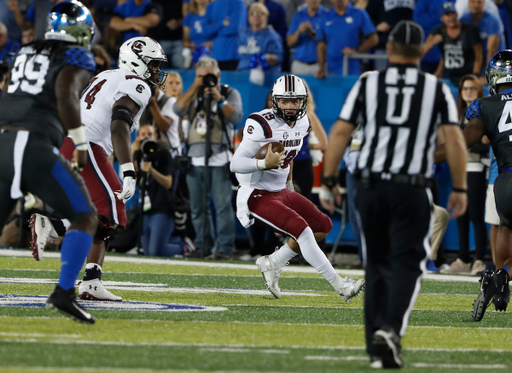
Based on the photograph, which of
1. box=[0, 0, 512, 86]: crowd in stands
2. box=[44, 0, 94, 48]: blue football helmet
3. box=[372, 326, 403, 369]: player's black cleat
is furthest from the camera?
box=[0, 0, 512, 86]: crowd in stands

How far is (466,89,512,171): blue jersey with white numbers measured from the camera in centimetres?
618

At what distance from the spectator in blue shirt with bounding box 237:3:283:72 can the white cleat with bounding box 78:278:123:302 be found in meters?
6.12

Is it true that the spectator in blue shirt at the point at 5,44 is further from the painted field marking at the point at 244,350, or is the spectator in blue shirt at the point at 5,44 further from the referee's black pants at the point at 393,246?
the referee's black pants at the point at 393,246

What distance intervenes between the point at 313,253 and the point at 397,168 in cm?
264

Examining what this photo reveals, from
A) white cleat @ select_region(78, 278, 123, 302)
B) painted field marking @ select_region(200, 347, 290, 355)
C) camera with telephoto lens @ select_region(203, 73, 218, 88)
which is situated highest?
camera with telephoto lens @ select_region(203, 73, 218, 88)

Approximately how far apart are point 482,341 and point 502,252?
1.73 meters

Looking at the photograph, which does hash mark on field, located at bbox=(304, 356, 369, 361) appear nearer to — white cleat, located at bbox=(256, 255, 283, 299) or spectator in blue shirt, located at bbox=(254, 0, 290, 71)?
white cleat, located at bbox=(256, 255, 283, 299)

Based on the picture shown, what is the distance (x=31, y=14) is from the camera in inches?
Answer: 531

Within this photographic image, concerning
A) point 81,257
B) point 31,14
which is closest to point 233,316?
point 81,257

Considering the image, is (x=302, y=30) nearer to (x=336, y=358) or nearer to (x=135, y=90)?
(x=135, y=90)

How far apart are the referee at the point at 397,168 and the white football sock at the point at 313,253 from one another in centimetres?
248

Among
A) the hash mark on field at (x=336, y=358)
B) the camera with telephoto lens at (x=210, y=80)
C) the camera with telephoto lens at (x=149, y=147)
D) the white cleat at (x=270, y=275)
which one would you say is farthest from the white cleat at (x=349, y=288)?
the camera with telephoto lens at (x=149, y=147)

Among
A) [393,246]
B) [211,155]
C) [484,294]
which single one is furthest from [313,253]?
[211,155]

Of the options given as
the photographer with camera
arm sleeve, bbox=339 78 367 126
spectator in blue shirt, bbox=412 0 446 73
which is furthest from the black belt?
spectator in blue shirt, bbox=412 0 446 73
